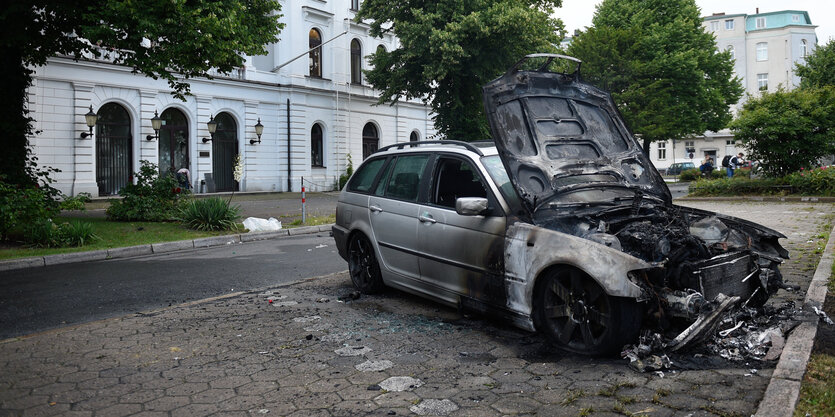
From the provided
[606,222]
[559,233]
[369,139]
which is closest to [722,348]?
[606,222]

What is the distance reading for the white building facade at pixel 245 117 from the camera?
2350 centimetres

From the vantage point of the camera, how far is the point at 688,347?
404 centimetres

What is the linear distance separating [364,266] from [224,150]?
25310 millimetres

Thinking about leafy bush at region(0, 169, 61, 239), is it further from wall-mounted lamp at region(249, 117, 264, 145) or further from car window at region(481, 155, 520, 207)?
wall-mounted lamp at region(249, 117, 264, 145)

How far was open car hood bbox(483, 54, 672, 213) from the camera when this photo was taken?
4.81 meters

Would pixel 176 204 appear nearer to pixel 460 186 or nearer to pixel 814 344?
pixel 460 186

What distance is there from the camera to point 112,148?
2552 centimetres

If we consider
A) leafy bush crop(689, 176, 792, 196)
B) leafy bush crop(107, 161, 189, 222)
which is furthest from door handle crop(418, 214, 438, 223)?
leafy bush crop(689, 176, 792, 196)

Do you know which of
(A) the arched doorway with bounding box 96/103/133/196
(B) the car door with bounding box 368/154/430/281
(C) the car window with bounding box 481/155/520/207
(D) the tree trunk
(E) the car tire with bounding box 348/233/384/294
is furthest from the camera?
(A) the arched doorway with bounding box 96/103/133/196

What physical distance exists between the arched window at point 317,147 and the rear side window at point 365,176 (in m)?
27.0

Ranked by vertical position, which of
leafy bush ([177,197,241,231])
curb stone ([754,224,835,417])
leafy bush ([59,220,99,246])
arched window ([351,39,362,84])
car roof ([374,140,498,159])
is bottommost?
curb stone ([754,224,835,417])

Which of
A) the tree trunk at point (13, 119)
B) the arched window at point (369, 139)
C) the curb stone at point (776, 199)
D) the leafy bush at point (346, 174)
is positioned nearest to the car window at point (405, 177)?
the tree trunk at point (13, 119)

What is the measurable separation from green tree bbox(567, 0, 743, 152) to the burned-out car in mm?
30701

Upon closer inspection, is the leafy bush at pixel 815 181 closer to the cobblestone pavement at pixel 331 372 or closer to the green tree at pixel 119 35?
the cobblestone pavement at pixel 331 372
